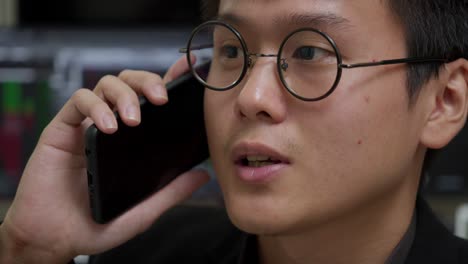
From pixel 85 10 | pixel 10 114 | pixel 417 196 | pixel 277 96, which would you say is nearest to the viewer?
pixel 277 96

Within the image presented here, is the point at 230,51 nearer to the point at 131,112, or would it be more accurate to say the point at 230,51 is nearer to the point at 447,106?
the point at 131,112

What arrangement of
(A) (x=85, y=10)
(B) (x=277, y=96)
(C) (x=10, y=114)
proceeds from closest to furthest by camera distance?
(B) (x=277, y=96), (C) (x=10, y=114), (A) (x=85, y=10)

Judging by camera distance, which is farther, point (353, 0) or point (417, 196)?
point (417, 196)

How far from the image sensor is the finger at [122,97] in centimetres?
114

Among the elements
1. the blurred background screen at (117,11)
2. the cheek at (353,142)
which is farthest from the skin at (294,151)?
the blurred background screen at (117,11)

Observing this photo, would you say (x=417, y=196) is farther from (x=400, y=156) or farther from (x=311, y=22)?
(x=311, y=22)

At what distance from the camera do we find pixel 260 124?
3.41 ft

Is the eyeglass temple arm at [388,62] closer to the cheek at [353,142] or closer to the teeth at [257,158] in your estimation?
the cheek at [353,142]

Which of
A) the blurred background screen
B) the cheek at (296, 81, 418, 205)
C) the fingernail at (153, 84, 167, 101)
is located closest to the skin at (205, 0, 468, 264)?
A: the cheek at (296, 81, 418, 205)

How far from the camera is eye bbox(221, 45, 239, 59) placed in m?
1.12

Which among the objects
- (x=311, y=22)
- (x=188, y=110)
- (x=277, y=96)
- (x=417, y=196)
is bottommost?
(x=417, y=196)

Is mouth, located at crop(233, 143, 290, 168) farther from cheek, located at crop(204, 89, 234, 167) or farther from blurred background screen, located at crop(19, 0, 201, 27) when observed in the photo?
blurred background screen, located at crop(19, 0, 201, 27)

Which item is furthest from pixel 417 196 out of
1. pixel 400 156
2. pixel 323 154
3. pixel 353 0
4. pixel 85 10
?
pixel 85 10

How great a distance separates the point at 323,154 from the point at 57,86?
1.17 m
